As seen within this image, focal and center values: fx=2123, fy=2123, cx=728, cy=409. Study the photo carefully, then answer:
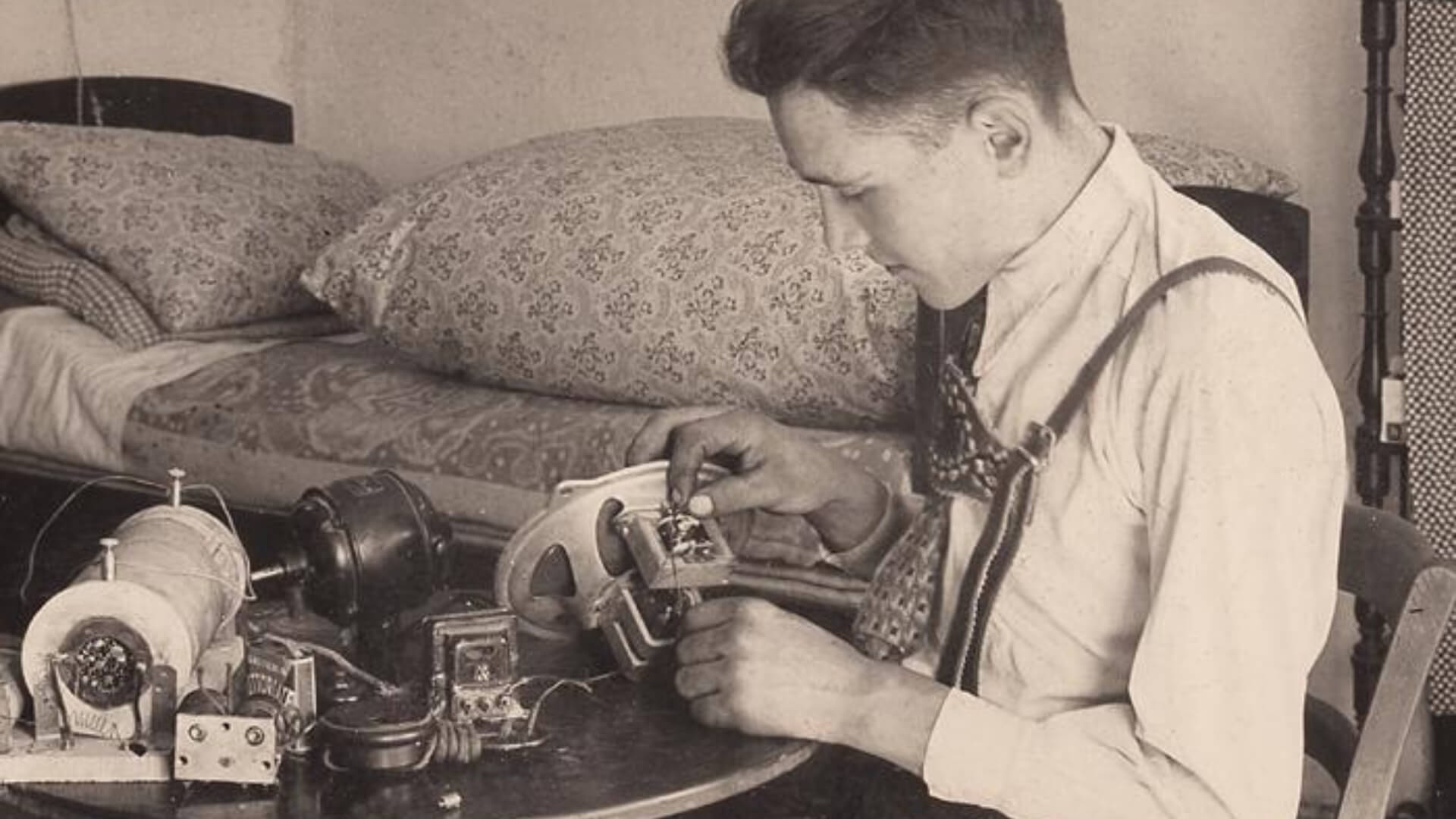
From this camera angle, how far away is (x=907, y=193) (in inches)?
66.6

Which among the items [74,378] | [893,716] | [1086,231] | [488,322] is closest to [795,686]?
[893,716]

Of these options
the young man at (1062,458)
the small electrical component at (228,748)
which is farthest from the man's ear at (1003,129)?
the small electrical component at (228,748)

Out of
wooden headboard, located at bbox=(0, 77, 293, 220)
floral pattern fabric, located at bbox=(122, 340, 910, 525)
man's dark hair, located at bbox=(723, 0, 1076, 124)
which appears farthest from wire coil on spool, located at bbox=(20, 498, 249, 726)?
wooden headboard, located at bbox=(0, 77, 293, 220)

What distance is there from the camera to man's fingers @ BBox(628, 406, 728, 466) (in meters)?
1.96

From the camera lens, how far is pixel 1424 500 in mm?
2984

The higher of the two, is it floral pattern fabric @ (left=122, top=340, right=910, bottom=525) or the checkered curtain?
the checkered curtain

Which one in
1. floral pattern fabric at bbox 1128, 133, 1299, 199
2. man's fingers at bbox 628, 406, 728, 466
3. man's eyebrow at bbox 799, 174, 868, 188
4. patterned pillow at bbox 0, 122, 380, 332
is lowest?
patterned pillow at bbox 0, 122, 380, 332

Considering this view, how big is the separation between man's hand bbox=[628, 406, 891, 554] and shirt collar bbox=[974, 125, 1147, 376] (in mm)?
306

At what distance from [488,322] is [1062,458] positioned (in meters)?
1.46

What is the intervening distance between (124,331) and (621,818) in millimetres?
1983

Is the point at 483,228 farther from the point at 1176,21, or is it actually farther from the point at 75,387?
the point at 1176,21

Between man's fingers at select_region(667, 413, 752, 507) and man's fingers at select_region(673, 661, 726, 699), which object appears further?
man's fingers at select_region(667, 413, 752, 507)

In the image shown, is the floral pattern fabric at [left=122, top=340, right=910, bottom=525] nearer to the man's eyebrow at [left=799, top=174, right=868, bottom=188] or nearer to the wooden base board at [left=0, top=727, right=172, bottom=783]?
the man's eyebrow at [left=799, top=174, right=868, bottom=188]

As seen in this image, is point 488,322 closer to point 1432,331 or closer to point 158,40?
point 1432,331
